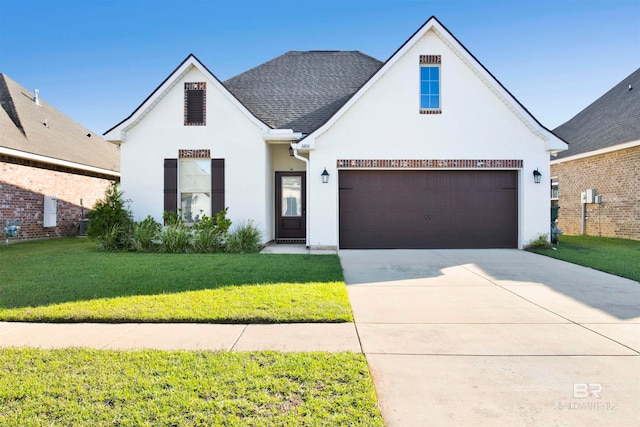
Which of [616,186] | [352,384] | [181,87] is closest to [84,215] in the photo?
[181,87]

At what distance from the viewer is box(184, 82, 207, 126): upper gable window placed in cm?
1098

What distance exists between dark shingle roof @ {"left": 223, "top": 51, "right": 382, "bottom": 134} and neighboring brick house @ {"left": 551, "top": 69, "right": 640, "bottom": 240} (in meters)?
9.64

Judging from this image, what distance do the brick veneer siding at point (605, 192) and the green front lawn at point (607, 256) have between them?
152cm

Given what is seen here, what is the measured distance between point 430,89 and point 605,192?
9432 mm

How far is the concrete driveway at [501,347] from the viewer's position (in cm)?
249

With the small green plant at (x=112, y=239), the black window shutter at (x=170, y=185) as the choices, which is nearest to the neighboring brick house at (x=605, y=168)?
the black window shutter at (x=170, y=185)

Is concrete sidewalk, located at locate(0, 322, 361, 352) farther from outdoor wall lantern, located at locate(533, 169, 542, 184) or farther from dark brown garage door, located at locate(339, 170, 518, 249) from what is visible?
outdoor wall lantern, located at locate(533, 169, 542, 184)

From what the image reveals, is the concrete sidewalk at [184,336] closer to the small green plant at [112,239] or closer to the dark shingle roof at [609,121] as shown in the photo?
the small green plant at [112,239]

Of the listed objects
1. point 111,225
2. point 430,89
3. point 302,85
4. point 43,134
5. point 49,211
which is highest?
point 302,85

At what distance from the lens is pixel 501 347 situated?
11.7ft

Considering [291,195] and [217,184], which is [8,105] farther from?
[291,195]

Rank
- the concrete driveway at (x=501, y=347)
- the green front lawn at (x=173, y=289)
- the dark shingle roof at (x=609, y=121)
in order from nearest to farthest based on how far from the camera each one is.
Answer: the concrete driveway at (x=501, y=347), the green front lawn at (x=173, y=289), the dark shingle roof at (x=609, y=121)

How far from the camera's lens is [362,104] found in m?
10.5

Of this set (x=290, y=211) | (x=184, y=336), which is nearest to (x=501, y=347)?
(x=184, y=336)
